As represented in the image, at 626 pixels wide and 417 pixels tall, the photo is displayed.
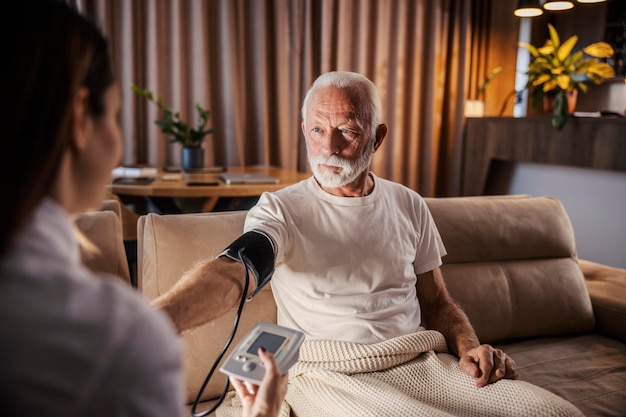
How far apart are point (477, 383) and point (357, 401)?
1.02ft

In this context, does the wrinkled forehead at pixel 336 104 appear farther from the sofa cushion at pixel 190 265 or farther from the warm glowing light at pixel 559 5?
the warm glowing light at pixel 559 5

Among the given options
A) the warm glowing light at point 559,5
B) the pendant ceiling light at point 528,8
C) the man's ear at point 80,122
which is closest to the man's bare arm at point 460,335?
the man's ear at point 80,122

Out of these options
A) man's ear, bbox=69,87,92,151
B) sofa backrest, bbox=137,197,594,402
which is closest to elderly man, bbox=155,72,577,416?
sofa backrest, bbox=137,197,594,402

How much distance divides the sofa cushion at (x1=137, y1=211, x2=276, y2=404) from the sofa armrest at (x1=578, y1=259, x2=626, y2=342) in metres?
1.27

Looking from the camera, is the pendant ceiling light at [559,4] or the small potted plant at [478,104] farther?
the small potted plant at [478,104]

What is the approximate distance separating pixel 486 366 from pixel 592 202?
277 centimetres

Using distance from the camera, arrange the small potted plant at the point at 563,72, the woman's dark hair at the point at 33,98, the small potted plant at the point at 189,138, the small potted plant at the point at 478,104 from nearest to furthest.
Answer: the woman's dark hair at the point at 33,98 < the small potted plant at the point at 189,138 < the small potted plant at the point at 563,72 < the small potted plant at the point at 478,104

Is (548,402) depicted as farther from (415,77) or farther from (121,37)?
(415,77)

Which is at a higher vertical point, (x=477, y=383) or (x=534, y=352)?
(x=477, y=383)

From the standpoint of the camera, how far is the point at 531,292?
1.89 metres

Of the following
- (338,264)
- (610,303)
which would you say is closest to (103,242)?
(338,264)

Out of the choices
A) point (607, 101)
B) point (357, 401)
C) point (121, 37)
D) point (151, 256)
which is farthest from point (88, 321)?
point (607, 101)

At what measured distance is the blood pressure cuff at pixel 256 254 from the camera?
3.81 feet

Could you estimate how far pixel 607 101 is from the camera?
14.8 feet
